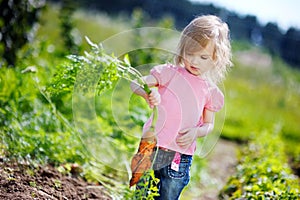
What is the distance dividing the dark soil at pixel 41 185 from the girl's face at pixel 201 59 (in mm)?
1055

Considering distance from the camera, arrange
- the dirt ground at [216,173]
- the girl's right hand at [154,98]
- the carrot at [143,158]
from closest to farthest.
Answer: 1. the girl's right hand at [154,98]
2. the carrot at [143,158]
3. the dirt ground at [216,173]

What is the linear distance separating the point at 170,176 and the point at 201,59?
0.67 m

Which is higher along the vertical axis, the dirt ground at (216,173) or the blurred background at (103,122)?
the blurred background at (103,122)

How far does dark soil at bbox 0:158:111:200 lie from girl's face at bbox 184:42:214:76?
1.06m

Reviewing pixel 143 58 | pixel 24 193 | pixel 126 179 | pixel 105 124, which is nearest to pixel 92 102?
pixel 105 124

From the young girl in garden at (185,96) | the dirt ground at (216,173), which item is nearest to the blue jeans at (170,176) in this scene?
the young girl in garden at (185,96)

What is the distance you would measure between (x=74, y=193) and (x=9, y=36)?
272cm

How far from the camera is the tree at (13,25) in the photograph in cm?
475

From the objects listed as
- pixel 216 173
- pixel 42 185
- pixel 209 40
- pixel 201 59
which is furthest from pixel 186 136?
pixel 216 173

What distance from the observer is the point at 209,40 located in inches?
95.0

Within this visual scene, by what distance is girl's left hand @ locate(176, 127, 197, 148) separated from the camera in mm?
2410

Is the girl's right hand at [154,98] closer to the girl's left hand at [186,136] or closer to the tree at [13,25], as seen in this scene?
the girl's left hand at [186,136]

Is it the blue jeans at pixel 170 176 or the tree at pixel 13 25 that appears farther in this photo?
the tree at pixel 13 25

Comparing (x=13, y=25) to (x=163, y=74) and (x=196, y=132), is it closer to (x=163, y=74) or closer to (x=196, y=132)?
(x=163, y=74)
